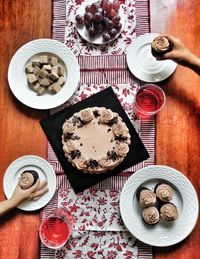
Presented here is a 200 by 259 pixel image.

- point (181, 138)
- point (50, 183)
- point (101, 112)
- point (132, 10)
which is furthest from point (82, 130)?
point (132, 10)

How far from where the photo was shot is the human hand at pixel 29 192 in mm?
1715

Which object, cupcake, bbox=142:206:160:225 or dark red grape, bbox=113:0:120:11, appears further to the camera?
dark red grape, bbox=113:0:120:11

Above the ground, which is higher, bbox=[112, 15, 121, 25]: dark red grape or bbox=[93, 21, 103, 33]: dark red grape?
bbox=[112, 15, 121, 25]: dark red grape

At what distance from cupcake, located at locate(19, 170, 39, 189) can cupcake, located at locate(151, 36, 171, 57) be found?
0.62 m

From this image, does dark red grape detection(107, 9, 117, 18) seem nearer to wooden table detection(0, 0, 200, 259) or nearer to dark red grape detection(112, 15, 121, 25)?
dark red grape detection(112, 15, 121, 25)

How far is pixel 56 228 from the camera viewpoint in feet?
5.66

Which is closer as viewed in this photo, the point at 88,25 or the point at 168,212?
the point at 168,212

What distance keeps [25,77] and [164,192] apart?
0.67m

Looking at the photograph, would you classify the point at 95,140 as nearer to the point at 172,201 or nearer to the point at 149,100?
the point at 149,100

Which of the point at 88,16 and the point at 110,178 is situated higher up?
the point at 88,16

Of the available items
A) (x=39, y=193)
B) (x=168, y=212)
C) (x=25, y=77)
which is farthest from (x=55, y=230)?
(x=25, y=77)

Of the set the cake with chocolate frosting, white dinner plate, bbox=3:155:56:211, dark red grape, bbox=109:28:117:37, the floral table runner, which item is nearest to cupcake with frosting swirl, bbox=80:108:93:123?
the cake with chocolate frosting

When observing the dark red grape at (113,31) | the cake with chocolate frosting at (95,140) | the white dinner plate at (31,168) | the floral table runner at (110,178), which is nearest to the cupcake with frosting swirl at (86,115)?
the cake with chocolate frosting at (95,140)

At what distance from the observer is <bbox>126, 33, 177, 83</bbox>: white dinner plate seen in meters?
1.80
